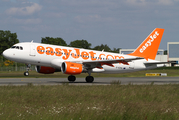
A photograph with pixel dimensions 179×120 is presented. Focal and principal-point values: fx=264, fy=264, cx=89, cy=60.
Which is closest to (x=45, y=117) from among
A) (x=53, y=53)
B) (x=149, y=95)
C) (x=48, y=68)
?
(x=149, y=95)

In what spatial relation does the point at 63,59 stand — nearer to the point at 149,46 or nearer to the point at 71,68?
the point at 71,68

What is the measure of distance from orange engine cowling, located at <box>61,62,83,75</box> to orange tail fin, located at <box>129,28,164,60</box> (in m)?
10.3

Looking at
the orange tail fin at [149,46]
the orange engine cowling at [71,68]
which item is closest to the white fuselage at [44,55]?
the orange engine cowling at [71,68]

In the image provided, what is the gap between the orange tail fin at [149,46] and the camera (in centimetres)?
3480

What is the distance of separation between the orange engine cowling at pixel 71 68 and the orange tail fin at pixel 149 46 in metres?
10.3

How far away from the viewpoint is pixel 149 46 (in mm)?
34875

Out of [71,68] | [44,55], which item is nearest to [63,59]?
[44,55]

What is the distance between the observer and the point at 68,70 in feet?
87.9

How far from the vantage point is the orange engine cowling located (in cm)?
2683

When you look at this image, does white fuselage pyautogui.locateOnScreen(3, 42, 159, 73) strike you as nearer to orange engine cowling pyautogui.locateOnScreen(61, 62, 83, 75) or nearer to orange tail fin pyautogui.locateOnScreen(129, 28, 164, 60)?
orange engine cowling pyautogui.locateOnScreen(61, 62, 83, 75)

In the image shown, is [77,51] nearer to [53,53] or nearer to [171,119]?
[53,53]

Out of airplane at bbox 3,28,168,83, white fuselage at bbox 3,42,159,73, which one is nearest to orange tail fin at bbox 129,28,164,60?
airplane at bbox 3,28,168,83

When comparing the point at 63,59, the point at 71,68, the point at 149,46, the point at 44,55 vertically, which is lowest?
the point at 71,68

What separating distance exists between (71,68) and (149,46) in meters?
12.8
